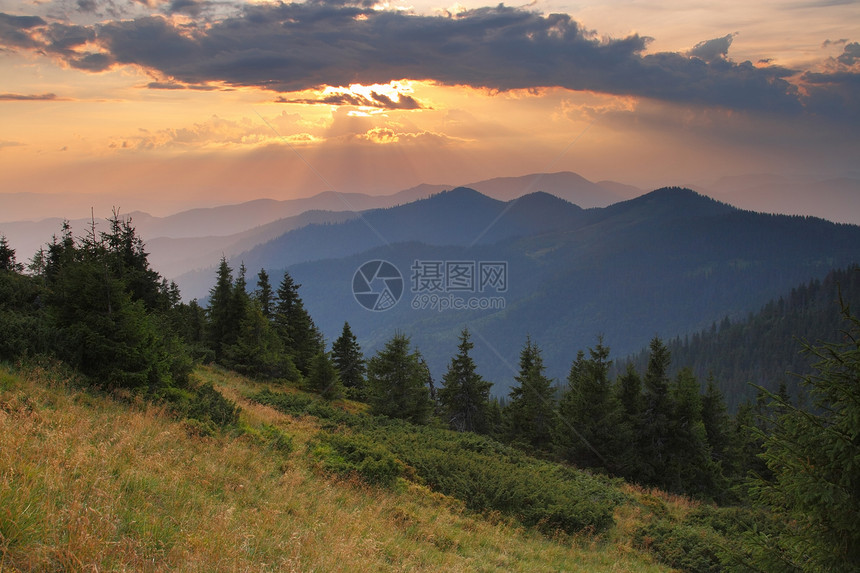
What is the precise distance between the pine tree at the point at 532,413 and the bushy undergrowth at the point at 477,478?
16831 mm

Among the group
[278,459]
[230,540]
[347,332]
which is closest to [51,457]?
[230,540]

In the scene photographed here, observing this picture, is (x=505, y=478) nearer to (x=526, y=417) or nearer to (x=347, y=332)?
(x=526, y=417)

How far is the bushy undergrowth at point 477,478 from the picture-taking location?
12945mm

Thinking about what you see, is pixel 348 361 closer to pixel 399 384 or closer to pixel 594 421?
pixel 399 384

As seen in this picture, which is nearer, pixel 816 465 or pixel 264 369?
pixel 816 465

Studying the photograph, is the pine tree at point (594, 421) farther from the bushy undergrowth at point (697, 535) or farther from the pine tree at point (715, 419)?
the bushy undergrowth at point (697, 535)

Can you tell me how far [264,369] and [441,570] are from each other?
97.1ft

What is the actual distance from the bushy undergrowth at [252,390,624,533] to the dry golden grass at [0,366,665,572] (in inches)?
29.8

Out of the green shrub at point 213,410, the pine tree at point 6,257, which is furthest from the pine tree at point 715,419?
the pine tree at point 6,257

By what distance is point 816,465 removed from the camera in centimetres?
741

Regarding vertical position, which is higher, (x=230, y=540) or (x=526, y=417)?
(x=230, y=540)

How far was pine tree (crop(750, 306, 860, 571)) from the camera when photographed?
6969 millimetres

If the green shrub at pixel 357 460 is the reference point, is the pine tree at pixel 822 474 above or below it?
above

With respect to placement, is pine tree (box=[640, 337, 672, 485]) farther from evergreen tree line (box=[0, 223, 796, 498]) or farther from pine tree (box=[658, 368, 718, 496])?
pine tree (box=[658, 368, 718, 496])
